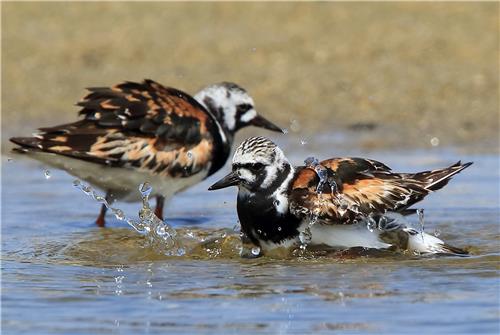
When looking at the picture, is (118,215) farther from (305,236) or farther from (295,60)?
(295,60)

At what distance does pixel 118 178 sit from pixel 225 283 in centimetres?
262

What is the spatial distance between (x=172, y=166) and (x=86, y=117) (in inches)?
30.4

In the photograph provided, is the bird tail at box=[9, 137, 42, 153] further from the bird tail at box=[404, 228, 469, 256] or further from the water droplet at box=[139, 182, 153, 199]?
the bird tail at box=[404, 228, 469, 256]

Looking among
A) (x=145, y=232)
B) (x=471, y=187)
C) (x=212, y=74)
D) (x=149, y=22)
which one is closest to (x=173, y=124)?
(x=145, y=232)

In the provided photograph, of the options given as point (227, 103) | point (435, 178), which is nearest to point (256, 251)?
point (435, 178)

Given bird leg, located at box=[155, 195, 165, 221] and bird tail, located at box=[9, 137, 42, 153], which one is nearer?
bird tail, located at box=[9, 137, 42, 153]

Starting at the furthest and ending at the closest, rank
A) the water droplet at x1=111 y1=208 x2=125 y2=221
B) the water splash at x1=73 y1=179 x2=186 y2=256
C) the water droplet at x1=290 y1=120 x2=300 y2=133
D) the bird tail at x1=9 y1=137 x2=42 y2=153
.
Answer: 1. the water droplet at x1=290 y1=120 x2=300 y2=133
2. the bird tail at x1=9 y1=137 x2=42 y2=153
3. the water droplet at x1=111 y1=208 x2=125 y2=221
4. the water splash at x1=73 y1=179 x2=186 y2=256

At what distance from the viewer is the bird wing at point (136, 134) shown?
354 inches

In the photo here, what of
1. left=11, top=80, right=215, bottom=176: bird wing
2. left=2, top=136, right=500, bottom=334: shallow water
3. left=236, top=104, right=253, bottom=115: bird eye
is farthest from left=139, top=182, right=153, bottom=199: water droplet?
left=236, top=104, right=253, bottom=115: bird eye

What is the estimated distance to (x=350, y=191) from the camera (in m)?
7.63

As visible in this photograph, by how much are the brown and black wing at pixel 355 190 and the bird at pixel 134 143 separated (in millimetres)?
1679

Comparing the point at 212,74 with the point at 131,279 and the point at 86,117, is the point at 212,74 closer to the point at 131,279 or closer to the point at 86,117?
the point at 86,117

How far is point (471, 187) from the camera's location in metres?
10.6

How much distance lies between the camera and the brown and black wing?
7.42 metres
